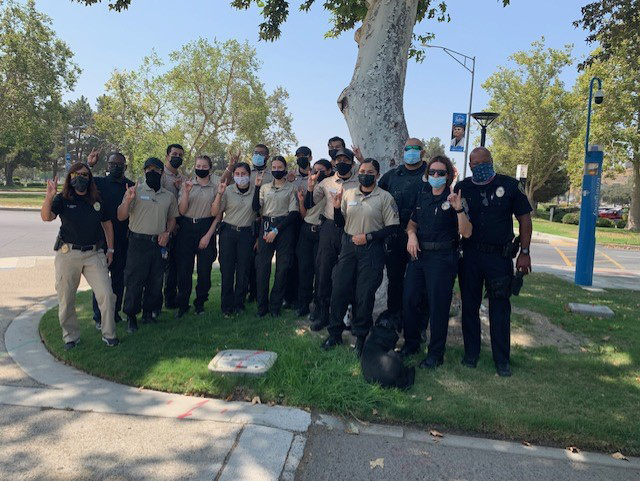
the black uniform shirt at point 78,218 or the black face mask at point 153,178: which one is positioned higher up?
the black face mask at point 153,178

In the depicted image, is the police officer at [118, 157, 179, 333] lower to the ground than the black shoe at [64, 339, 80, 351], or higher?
higher

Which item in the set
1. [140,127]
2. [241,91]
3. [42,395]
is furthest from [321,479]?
[140,127]

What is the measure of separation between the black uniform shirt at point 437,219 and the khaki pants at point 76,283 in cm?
Result: 325

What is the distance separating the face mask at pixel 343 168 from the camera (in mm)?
5078

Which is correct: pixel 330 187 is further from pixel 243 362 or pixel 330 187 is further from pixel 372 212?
pixel 243 362

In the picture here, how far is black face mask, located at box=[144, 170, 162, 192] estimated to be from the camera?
538cm

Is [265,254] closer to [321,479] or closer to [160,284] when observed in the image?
[160,284]

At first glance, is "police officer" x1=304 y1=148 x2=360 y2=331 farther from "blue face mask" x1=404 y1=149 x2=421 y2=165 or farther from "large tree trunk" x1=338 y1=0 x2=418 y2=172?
"large tree trunk" x1=338 y1=0 x2=418 y2=172

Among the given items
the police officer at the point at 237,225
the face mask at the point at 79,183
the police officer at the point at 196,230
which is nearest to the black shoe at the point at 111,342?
the police officer at the point at 196,230

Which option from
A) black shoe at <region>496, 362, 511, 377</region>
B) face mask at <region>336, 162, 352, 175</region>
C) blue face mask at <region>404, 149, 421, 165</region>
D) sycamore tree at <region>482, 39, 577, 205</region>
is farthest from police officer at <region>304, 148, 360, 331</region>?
sycamore tree at <region>482, 39, 577, 205</region>

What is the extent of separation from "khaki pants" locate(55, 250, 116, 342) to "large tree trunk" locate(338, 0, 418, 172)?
3.48 meters

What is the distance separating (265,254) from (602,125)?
27487mm

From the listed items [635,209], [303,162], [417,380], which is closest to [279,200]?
[303,162]

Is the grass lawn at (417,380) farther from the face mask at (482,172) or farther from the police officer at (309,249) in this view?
the face mask at (482,172)
